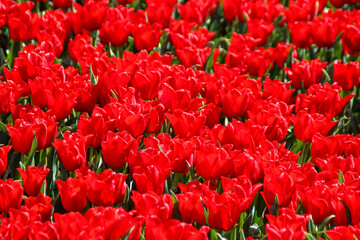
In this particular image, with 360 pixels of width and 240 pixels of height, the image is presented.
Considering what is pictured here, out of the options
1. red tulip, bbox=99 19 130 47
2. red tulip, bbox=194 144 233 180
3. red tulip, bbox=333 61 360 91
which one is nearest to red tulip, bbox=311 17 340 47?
red tulip, bbox=333 61 360 91

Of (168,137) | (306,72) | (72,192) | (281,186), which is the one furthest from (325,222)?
(306,72)

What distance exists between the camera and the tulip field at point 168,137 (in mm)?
1997

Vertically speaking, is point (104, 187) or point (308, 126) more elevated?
point (104, 187)

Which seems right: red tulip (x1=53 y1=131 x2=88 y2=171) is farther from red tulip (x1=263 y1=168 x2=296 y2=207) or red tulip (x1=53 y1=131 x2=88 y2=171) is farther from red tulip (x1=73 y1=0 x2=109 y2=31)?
red tulip (x1=73 y1=0 x2=109 y2=31)

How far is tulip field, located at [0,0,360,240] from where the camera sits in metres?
2.00

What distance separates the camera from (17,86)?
2926 mm

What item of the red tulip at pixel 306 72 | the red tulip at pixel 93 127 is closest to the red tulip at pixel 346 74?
the red tulip at pixel 306 72

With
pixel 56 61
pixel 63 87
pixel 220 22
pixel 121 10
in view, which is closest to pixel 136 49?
pixel 121 10

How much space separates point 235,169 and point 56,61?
1.73 metres

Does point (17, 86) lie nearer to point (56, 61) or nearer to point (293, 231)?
point (56, 61)

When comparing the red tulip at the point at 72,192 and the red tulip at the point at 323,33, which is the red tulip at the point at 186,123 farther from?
the red tulip at the point at 323,33

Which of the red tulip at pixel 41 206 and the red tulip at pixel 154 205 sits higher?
the red tulip at pixel 154 205

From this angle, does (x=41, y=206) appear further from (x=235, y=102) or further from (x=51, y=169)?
(x=235, y=102)

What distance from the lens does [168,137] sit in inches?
97.0
